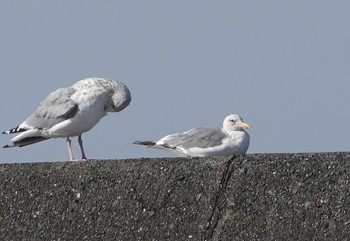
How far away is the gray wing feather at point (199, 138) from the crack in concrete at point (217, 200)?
5200 millimetres

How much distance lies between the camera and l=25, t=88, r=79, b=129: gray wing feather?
911cm

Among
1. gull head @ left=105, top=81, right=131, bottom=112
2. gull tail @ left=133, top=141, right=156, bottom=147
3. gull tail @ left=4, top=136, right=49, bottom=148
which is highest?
gull head @ left=105, top=81, right=131, bottom=112

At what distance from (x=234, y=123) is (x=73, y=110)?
2.39 meters

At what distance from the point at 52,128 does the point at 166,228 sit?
16.0 feet

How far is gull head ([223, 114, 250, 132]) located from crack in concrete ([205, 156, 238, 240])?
5.82m

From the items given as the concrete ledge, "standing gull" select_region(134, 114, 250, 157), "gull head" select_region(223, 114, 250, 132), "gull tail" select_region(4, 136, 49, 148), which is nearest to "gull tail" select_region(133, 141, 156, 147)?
"standing gull" select_region(134, 114, 250, 157)

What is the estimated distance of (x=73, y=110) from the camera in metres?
9.09

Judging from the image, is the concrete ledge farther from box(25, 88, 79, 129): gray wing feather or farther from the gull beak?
the gull beak

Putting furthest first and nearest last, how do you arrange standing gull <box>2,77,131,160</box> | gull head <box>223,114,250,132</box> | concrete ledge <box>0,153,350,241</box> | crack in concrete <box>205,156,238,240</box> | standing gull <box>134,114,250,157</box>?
gull head <box>223,114,250,132</box> → standing gull <box>134,114,250,157</box> → standing gull <box>2,77,131,160</box> → crack in concrete <box>205,156,238,240</box> → concrete ledge <box>0,153,350,241</box>

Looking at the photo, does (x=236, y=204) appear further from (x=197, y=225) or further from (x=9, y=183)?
(x=9, y=183)

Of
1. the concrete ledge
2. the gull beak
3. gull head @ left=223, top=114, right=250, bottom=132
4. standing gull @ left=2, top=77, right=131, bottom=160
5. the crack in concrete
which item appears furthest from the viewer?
the gull beak

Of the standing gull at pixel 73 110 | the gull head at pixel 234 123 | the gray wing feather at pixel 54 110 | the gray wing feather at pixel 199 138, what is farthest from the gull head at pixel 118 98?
the gull head at pixel 234 123

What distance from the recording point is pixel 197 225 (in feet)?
15.4

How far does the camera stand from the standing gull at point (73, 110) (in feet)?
29.9
